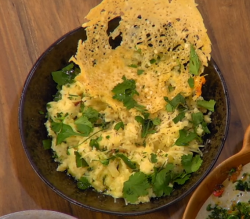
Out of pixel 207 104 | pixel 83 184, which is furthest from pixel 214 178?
pixel 83 184

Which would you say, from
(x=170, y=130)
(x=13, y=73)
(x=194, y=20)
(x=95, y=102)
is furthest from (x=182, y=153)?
(x=13, y=73)

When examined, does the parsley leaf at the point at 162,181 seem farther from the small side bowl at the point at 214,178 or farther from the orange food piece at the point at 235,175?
the orange food piece at the point at 235,175

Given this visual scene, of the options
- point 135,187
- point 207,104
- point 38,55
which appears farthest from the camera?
point 38,55

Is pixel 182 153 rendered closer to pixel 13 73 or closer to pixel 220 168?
pixel 220 168

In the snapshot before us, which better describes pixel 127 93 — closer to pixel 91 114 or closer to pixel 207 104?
Result: pixel 91 114

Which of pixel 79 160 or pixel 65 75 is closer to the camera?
pixel 79 160

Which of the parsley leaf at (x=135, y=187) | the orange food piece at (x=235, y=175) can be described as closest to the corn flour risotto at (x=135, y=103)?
the parsley leaf at (x=135, y=187)

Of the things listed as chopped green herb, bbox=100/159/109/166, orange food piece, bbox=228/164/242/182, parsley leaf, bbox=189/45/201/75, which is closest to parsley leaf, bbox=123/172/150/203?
chopped green herb, bbox=100/159/109/166
